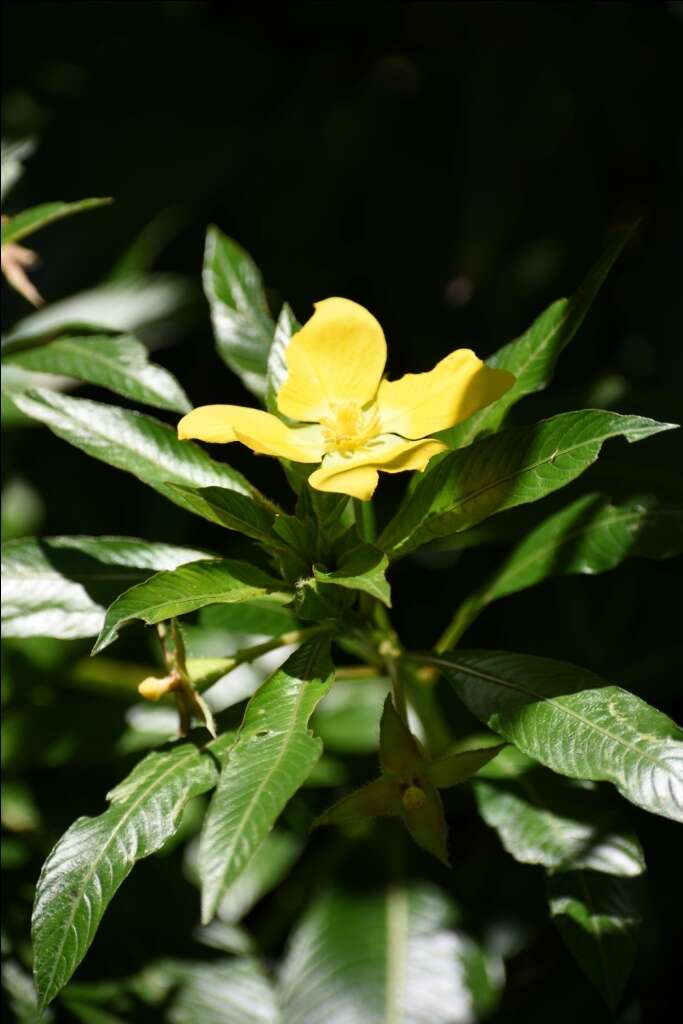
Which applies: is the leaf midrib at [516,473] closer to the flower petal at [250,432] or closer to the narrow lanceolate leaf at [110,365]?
the flower petal at [250,432]

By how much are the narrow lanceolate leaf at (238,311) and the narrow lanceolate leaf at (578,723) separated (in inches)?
16.3

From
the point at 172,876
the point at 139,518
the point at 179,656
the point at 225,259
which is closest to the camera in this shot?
the point at 179,656

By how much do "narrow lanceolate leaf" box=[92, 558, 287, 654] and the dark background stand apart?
483mm

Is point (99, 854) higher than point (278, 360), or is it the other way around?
point (278, 360)

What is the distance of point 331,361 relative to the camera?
1.02 metres

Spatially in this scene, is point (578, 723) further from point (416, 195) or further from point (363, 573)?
point (416, 195)

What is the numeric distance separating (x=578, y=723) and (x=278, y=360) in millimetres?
458

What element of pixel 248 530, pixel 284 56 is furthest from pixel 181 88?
pixel 248 530

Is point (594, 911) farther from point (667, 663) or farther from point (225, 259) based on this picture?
point (225, 259)

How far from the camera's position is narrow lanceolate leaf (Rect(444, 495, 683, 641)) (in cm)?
107

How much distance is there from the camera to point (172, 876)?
141 cm

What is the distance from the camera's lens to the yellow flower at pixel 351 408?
Result: 0.91 metres

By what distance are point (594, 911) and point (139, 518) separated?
2.89 feet

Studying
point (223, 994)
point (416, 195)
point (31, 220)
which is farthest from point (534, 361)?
point (416, 195)
